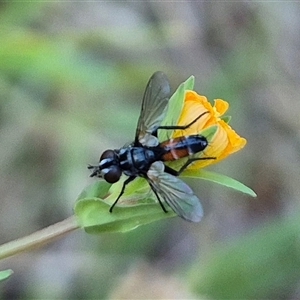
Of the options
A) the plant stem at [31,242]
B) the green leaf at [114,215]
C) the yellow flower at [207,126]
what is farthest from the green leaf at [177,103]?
the plant stem at [31,242]

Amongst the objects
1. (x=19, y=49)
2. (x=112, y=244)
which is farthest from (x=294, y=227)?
(x=19, y=49)

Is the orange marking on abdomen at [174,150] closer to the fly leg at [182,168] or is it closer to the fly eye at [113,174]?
the fly leg at [182,168]

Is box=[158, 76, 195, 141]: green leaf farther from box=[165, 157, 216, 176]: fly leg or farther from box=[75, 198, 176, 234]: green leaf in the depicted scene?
box=[75, 198, 176, 234]: green leaf

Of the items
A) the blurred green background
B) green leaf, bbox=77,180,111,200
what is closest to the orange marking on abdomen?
green leaf, bbox=77,180,111,200

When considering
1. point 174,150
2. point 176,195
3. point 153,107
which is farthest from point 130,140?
point 176,195

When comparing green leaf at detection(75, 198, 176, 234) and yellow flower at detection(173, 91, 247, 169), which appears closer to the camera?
green leaf at detection(75, 198, 176, 234)

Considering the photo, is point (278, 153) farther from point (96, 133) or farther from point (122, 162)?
point (122, 162)
